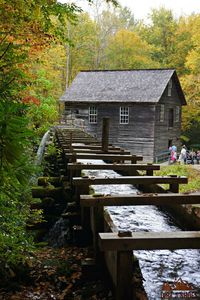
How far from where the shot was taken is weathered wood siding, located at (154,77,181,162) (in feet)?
111

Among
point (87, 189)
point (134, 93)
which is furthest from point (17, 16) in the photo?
point (134, 93)

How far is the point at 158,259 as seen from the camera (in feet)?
16.4

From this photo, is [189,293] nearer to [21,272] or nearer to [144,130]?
[21,272]

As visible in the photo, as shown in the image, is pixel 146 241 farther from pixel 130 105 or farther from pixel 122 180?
pixel 130 105

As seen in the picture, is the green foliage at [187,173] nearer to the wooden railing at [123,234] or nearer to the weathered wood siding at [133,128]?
the wooden railing at [123,234]

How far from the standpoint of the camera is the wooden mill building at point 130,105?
108ft

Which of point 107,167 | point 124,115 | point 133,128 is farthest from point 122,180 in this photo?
point 124,115

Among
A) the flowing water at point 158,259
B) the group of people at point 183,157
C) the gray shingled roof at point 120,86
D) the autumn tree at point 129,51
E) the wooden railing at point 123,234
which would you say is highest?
the autumn tree at point 129,51

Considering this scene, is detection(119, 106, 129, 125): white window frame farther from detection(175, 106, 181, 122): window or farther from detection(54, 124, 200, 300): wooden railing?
detection(54, 124, 200, 300): wooden railing

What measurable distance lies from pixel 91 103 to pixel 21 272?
97.2 ft

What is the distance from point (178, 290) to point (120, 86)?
31.0m

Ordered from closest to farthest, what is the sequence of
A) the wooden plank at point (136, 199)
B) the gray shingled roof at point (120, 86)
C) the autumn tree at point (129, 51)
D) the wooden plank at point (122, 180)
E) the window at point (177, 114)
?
the wooden plank at point (136, 199), the wooden plank at point (122, 180), the gray shingled roof at point (120, 86), the window at point (177, 114), the autumn tree at point (129, 51)

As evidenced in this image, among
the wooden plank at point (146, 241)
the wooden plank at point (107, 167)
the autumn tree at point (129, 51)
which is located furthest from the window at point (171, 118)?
the wooden plank at point (146, 241)

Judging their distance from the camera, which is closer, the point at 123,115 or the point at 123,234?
the point at 123,234
